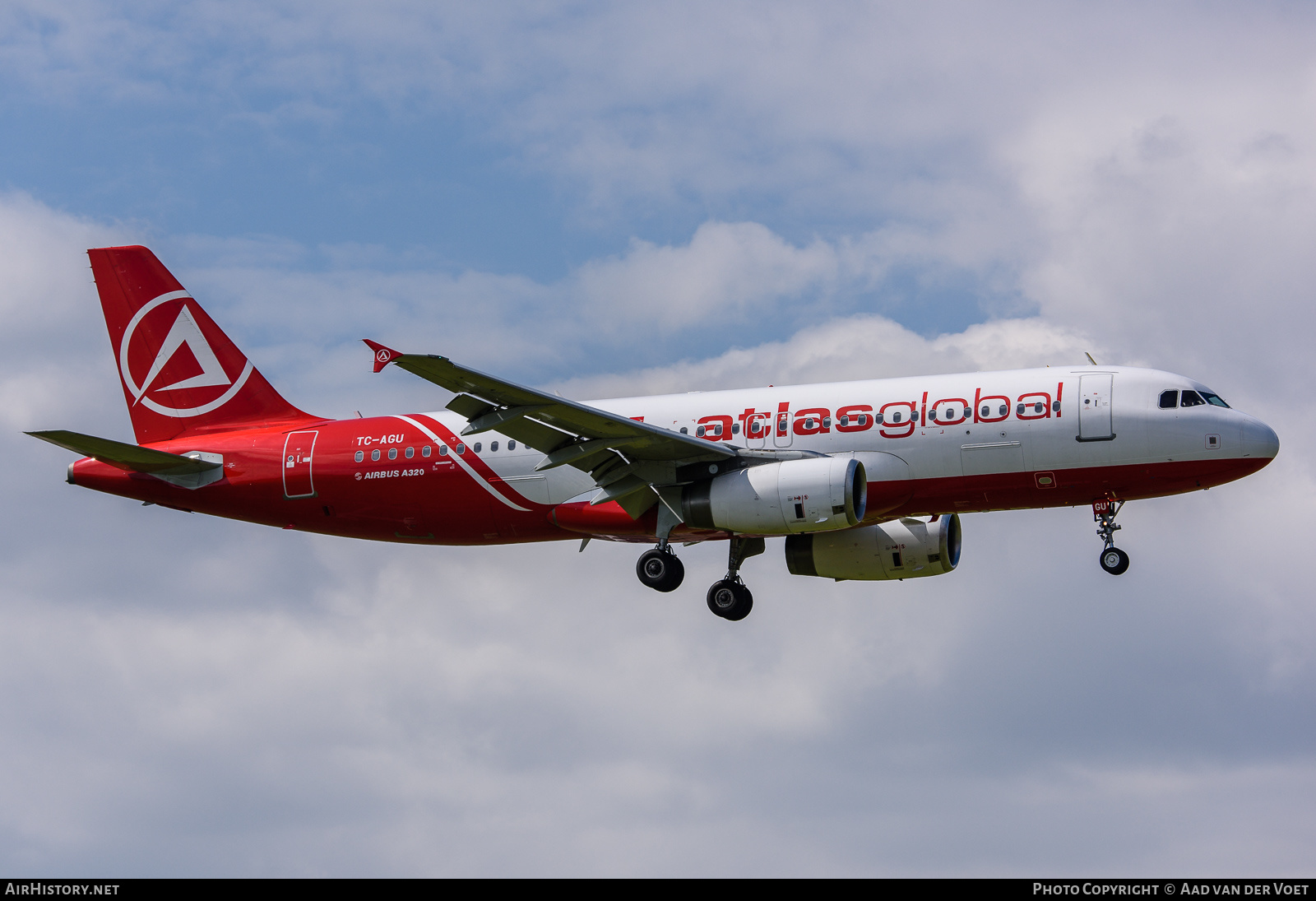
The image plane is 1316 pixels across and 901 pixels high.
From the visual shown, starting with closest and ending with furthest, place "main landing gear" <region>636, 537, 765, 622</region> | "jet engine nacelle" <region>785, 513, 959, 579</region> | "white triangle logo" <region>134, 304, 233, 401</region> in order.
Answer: "main landing gear" <region>636, 537, 765, 622</region>, "jet engine nacelle" <region>785, 513, 959, 579</region>, "white triangle logo" <region>134, 304, 233, 401</region>

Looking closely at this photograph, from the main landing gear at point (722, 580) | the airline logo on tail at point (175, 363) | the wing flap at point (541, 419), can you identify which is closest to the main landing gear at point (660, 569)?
the main landing gear at point (722, 580)

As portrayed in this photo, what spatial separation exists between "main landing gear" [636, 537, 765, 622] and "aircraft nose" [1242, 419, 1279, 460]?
12835mm

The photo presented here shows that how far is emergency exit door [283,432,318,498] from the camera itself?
42.2 meters

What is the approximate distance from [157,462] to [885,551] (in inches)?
807

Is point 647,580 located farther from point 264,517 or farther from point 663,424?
point 264,517

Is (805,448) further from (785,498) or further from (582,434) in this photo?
(582,434)

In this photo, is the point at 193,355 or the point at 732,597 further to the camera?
the point at 193,355

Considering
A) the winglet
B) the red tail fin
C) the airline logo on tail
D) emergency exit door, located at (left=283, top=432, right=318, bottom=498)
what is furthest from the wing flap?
the airline logo on tail

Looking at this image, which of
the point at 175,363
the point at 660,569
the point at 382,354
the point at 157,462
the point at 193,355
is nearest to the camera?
the point at 382,354

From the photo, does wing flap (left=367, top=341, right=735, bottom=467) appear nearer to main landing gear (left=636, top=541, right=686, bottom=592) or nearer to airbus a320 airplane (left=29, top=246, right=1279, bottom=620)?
airbus a320 airplane (left=29, top=246, right=1279, bottom=620)

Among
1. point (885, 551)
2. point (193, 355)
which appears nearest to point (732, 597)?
point (885, 551)

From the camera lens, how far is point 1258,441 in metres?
36.3

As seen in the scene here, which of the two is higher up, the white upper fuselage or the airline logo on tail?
the airline logo on tail

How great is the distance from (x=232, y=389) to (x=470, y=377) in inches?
589
